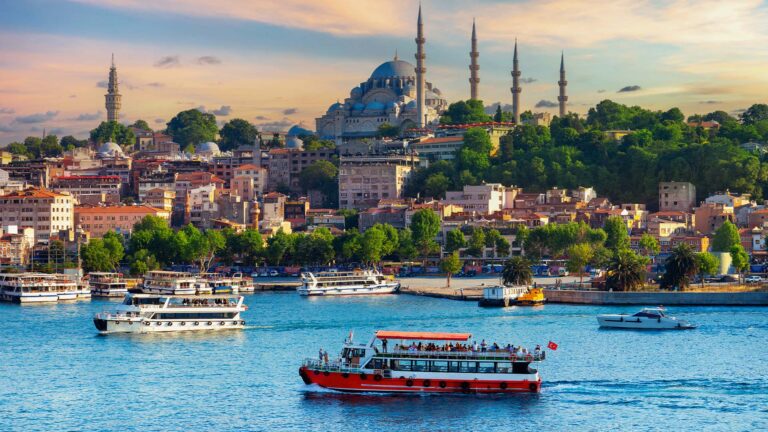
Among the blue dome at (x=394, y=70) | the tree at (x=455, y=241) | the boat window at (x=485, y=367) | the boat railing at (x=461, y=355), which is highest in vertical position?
the blue dome at (x=394, y=70)

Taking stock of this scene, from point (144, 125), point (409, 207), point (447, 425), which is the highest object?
point (144, 125)

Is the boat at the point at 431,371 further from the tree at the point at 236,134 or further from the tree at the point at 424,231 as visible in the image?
the tree at the point at 236,134

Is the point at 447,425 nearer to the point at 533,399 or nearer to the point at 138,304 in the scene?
the point at 533,399

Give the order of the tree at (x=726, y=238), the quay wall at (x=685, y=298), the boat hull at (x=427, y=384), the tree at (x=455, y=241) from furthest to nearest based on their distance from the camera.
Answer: the tree at (x=455, y=241) → the tree at (x=726, y=238) → the quay wall at (x=685, y=298) → the boat hull at (x=427, y=384)

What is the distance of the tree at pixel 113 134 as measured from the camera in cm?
12188

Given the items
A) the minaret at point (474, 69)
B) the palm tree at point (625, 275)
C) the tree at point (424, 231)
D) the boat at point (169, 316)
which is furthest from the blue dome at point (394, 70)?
the boat at point (169, 316)

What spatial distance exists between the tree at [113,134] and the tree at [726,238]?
216ft

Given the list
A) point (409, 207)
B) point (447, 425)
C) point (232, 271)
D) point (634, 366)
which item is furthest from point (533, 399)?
point (409, 207)

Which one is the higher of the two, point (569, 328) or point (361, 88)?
point (361, 88)

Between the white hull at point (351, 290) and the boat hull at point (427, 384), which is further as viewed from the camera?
the white hull at point (351, 290)

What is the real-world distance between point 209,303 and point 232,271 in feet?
93.0

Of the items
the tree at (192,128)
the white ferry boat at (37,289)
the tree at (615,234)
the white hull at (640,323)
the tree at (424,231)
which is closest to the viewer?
the white hull at (640,323)

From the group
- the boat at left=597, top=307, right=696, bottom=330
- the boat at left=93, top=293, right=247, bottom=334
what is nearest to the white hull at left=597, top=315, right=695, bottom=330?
the boat at left=597, top=307, right=696, bottom=330

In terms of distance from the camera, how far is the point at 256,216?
7869 cm
